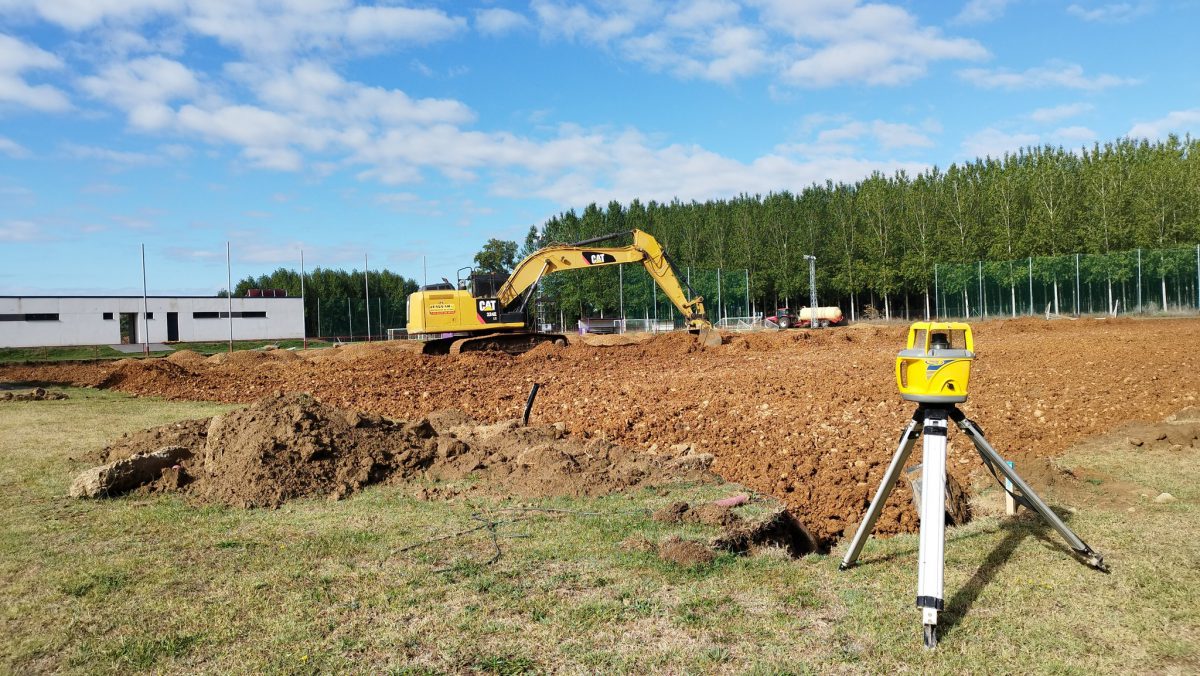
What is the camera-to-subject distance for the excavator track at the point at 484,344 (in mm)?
23578

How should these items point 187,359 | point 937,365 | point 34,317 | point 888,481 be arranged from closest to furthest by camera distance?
point 937,365, point 888,481, point 187,359, point 34,317

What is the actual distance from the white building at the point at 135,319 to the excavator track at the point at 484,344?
1111 inches

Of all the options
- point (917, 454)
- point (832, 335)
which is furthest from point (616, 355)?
point (917, 454)

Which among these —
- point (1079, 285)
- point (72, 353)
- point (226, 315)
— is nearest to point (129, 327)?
point (226, 315)

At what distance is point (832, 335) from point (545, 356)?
1022cm

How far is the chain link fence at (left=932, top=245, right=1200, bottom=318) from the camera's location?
119 feet

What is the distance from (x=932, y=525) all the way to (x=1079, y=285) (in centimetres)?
4229

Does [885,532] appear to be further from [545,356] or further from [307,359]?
[307,359]

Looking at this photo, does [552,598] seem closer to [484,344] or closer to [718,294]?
[484,344]

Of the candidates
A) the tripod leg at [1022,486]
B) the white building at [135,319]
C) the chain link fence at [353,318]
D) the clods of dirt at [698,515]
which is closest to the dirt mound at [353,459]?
the clods of dirt at [698,515]

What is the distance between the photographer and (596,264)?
2544 centimetres

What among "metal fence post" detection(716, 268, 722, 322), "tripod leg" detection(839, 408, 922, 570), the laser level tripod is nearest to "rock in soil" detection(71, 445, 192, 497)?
"tripod leg" detection(839, 408, 922, 570)

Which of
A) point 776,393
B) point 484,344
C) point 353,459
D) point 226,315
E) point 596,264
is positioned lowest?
point 353,459

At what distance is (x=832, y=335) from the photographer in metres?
26.0
